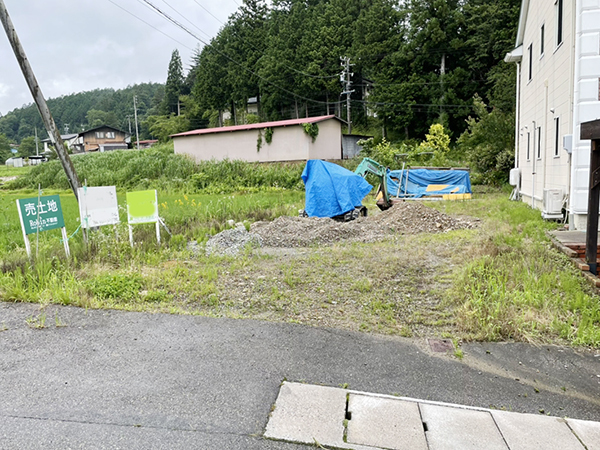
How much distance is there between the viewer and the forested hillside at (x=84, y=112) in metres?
80.0

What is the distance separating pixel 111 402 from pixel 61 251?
4773 millimetres

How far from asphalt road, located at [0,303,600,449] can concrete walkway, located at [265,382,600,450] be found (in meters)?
0.13

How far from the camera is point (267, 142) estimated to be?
2644 cm

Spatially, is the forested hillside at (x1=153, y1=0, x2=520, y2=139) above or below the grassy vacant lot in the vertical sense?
above

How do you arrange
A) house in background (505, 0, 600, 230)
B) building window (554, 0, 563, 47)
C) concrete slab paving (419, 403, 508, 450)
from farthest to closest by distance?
1. building window (554, 0, 563, 47)
2. house in background (505, 0, 600, 230)
3. concrete slab paving (419, 403, 508, 450)

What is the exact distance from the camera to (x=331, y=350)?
12.4ft

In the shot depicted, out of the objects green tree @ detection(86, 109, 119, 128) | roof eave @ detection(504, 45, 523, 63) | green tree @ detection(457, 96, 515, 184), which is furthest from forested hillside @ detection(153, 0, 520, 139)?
green tree @ detection(86, 109, 119, 128)

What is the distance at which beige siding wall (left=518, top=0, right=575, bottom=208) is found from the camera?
8.73 m

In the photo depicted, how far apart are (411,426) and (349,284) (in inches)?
122

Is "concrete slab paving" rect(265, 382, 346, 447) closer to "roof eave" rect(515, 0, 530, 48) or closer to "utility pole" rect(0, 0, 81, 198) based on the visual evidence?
"utility pole" rect(0, 0, 81, 198)

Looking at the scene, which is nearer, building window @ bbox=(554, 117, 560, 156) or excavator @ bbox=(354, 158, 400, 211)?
building window @ bbox=(554, 117, 560, 156)

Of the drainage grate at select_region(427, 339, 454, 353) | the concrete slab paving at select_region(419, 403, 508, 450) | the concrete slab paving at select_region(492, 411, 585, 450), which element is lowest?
the concrete slab paving at select_region(492, 411, 585, 450)

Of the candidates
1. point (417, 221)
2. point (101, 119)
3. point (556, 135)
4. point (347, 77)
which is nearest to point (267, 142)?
point (347, 77)

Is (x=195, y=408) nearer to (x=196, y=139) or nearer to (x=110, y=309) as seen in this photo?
(x=110, y=309)
